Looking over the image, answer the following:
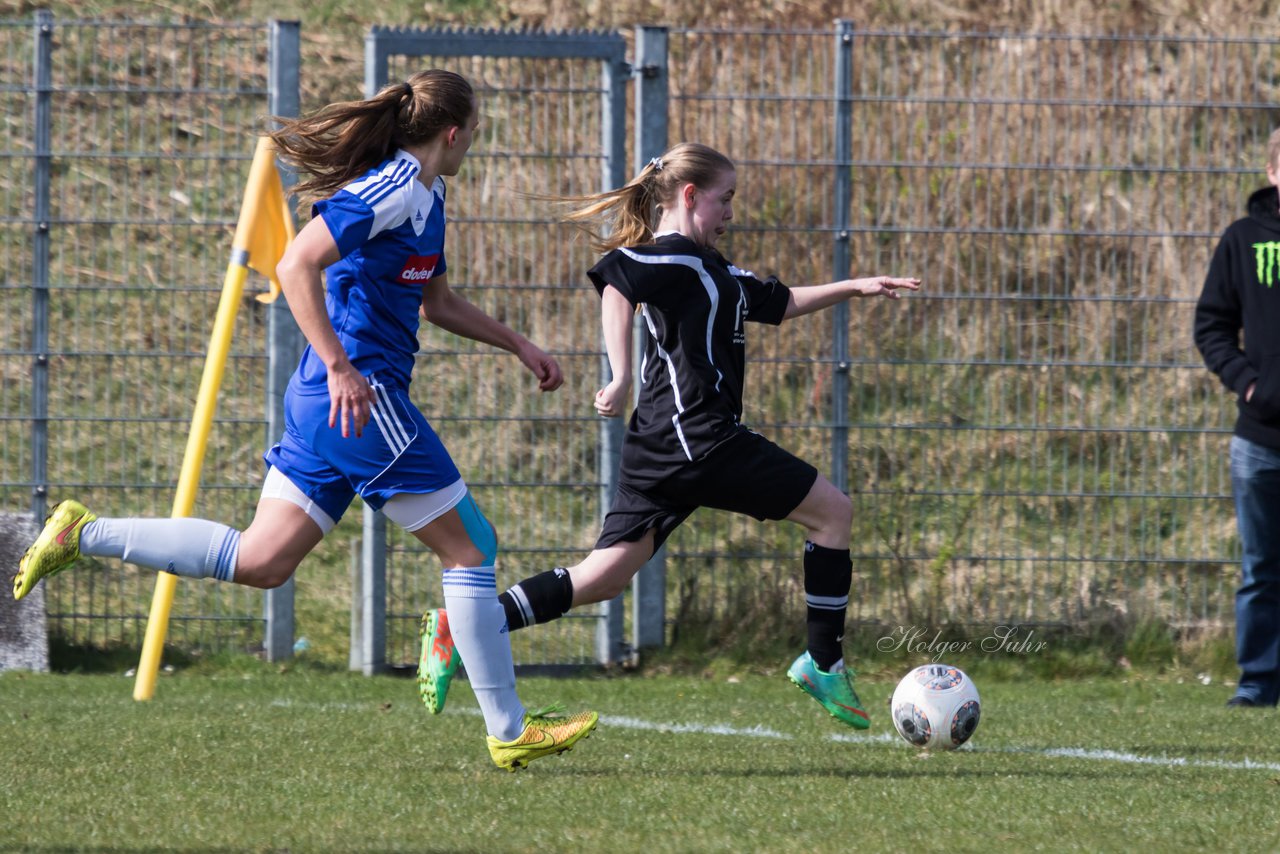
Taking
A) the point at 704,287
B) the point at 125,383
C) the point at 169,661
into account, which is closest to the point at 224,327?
the point at 125,383

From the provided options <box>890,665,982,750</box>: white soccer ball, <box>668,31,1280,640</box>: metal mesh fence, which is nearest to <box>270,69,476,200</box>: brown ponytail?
<box>890,665,982,750</box>: white soccer ball

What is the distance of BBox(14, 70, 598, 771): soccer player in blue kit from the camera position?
14.7 feet

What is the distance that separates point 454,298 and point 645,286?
604 mm

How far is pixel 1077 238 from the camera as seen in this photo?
7.64m

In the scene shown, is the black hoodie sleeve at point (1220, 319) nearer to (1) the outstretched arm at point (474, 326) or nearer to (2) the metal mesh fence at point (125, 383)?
(1) the outstretched arm at point (474, 326)

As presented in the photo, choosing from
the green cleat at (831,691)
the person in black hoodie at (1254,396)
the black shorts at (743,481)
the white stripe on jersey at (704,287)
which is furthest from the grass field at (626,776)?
the white stripe on jersey at (704,287)

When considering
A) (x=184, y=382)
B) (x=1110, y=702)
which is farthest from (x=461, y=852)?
(x=184, y=382)

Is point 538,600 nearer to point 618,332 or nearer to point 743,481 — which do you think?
point 743,481

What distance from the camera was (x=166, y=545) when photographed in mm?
4688

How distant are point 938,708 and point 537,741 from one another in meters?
1.36

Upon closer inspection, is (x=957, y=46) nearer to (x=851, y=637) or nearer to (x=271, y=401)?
(x=851, y=637)

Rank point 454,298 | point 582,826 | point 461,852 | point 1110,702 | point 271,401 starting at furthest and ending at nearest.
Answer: point 271,401 → point 1110,702 → point 454,298 → point 582,826 → point 461,852

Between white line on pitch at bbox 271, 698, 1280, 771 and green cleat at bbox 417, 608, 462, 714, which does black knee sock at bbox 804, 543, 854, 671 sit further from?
green cleat at bbox 417, 608, 462, 714

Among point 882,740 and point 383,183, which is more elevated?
point 383,183
